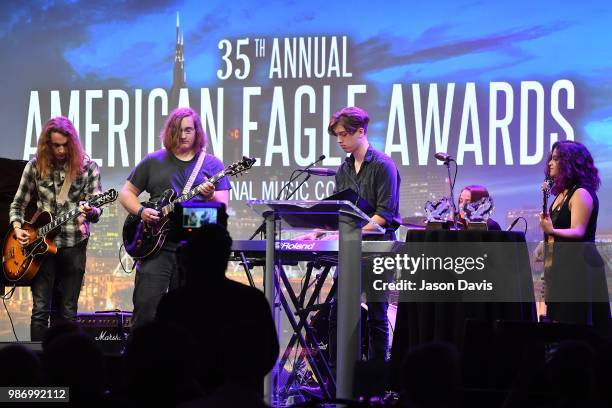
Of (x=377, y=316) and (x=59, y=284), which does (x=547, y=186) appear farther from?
(x=59, y=284)

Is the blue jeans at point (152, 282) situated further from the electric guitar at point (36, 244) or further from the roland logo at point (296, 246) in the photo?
the roland logo at point (296, 246)

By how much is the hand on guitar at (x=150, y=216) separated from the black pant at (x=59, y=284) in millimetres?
775

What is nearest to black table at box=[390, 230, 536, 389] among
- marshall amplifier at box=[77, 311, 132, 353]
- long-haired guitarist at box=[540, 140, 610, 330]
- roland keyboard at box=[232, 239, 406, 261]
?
roland keyboard at box=[232, 239, 406, 261]

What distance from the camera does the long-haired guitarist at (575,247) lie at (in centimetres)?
595

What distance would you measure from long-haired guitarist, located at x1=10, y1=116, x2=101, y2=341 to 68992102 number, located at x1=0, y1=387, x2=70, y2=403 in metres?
3.71

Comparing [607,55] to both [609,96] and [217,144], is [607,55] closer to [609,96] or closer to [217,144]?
[609,96]

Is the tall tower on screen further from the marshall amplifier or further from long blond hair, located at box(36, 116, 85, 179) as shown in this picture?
the marshall amplifier

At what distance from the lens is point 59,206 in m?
→ 6.96

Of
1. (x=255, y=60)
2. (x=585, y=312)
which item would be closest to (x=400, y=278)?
(x=585, y=312)

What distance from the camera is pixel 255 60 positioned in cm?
921

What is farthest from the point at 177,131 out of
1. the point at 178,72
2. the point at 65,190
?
the point at 178,72

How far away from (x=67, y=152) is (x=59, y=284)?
1059 mm

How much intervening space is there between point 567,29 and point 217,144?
378cm

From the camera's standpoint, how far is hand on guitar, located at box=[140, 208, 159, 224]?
6.34 metres
